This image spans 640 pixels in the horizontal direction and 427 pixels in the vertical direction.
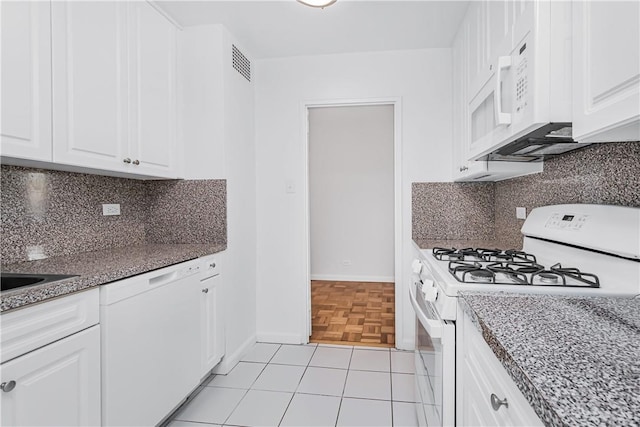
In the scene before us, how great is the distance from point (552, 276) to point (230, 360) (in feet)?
6.60

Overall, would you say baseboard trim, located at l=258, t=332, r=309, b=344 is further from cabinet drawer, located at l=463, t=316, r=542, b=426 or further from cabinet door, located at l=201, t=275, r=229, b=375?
cabinet drawer, located at l=463, t=316, r=542, b=426

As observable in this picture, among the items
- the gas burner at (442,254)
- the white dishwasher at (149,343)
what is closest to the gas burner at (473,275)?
the gas burner at (442,254)

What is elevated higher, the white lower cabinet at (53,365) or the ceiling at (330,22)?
the ceiling at (330,22)

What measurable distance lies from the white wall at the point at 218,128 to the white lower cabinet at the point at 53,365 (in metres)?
1.06

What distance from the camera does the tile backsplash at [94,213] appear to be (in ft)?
5.24

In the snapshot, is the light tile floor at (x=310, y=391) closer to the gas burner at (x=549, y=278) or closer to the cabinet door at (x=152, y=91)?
the gas burner at (x=549, y=278)

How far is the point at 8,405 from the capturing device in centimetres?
99

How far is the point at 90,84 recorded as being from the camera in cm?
162

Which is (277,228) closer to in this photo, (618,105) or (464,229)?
(464,229)

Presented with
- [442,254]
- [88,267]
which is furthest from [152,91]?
[442,254]

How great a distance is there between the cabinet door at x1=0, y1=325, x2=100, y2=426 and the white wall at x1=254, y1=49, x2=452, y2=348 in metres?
1.64

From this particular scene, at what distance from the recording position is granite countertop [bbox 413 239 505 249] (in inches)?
84.4

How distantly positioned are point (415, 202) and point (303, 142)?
1.01 meters

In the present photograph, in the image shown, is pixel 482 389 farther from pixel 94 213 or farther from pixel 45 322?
pixel 94 213
